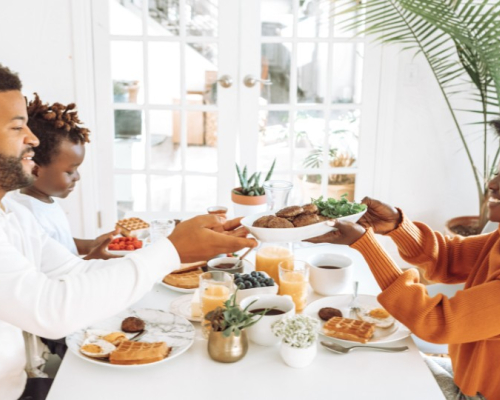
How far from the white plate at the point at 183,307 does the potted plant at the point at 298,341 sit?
0.88ft

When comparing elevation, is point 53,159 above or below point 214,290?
above

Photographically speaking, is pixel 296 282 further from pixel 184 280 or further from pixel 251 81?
pixel 251 81

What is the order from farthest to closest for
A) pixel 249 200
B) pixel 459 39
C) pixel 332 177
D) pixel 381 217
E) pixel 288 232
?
pixel 332 177 < pixel 459 39 < pixel 249 200 < pixel 381 217 < pixel 288 232

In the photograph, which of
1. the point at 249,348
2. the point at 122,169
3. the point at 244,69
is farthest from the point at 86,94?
the point at 249,348

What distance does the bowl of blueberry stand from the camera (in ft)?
4.91

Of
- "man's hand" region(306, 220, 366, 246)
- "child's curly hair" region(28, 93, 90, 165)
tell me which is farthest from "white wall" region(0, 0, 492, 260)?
"man's hand" region(306, 220, 366, 246)

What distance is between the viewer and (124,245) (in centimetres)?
195

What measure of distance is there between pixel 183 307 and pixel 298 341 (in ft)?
1.29

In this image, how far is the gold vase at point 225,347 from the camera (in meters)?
1.27

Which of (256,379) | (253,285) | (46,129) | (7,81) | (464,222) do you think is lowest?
(464,222)

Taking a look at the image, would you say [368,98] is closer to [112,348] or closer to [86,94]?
[86,94]

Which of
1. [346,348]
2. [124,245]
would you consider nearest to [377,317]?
[346,348]

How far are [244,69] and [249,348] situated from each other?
87.4 inches

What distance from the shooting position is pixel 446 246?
1.73 metres
